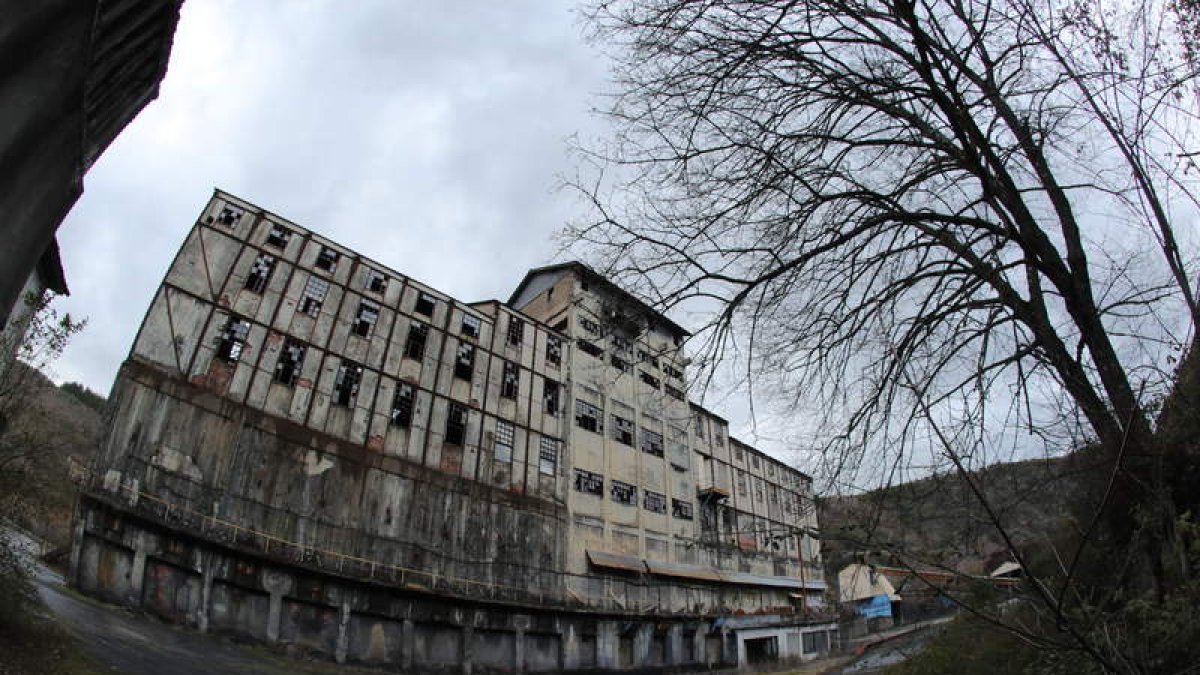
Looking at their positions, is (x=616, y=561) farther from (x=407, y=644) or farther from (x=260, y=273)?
(x=260, y=273)

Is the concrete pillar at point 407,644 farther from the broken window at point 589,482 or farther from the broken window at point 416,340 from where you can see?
the broken window at point 416,340

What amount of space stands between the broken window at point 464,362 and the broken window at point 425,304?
215 centimetres

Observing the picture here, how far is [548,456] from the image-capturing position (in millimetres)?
30547

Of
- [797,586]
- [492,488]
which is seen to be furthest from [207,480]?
[797,586]

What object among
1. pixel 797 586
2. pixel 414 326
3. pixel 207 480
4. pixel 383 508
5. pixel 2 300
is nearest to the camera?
pixel 2 300

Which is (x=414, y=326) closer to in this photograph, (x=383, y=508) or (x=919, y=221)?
(x=383, y=508)

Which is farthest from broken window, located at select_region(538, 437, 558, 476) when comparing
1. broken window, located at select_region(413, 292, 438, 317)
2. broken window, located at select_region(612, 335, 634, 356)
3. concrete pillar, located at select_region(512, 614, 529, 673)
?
broken window, located at select_region(612, 335, 634, 356)

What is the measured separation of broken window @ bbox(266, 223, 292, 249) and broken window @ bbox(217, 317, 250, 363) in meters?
3.55

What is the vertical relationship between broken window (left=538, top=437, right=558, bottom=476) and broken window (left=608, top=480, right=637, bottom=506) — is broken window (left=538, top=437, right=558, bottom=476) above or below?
above

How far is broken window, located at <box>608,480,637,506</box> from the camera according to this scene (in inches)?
1276

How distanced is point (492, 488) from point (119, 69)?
87.5 ft

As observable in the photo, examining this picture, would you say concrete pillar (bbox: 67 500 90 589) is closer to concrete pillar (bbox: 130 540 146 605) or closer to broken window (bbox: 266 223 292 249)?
concrete pillar (bbox: 130 540 146 605)

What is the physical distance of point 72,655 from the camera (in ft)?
44.1

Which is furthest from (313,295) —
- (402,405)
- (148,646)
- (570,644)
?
(570,644)
